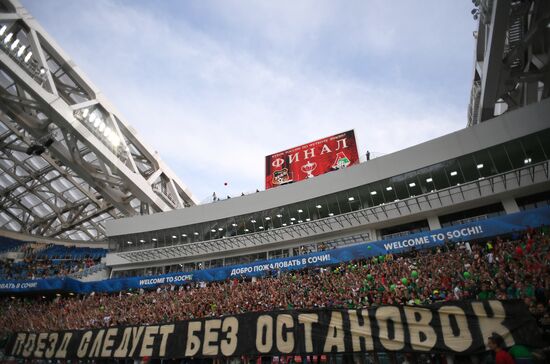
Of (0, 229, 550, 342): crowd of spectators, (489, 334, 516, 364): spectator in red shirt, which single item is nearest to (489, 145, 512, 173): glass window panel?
(0, 229, 550, 342): crowd of spectators

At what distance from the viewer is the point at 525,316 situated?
6879 mm

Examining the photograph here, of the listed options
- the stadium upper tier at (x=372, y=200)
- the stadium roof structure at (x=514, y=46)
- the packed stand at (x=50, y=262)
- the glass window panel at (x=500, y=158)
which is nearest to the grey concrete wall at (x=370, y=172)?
the stadium upper tier at (x=372, y=200)

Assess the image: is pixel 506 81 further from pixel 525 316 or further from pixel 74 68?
pixel 74 68

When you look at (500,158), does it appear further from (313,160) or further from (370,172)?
(313,160)

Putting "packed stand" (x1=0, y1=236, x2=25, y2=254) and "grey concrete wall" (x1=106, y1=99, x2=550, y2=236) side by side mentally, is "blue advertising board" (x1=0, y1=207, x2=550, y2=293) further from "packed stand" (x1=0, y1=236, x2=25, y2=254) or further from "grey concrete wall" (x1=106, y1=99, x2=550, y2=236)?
"packed stand" (x1=0, y1=236, x2=25, y2=254)

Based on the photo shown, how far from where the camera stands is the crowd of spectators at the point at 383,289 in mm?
10594

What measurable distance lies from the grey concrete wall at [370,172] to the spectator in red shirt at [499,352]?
19562mm

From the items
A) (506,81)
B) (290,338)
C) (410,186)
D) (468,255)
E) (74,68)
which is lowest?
(290,338)

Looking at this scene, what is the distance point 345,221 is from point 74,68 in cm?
3295

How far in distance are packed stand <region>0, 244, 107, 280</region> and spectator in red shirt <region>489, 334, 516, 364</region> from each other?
42491 millimetres

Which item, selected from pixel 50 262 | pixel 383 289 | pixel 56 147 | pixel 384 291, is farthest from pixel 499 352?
pixel 50 262

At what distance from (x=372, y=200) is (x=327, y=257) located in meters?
6.92

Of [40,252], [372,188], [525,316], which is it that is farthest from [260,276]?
[40,252]

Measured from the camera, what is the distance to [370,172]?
2664cm
